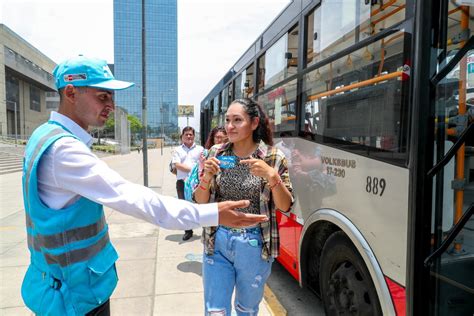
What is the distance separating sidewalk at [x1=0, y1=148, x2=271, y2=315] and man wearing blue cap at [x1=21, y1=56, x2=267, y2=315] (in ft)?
7.22

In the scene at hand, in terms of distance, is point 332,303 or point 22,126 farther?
point 22,126

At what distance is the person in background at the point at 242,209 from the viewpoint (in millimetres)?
2410

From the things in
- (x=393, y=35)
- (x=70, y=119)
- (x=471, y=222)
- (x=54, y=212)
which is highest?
(x=393, y=35)

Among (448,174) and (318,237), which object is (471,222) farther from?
(318,237)

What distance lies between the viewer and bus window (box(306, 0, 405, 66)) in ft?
8.45

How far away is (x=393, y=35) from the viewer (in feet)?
7.75

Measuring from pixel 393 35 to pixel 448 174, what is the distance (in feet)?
3.17

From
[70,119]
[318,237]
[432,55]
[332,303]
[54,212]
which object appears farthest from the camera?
[318,237]

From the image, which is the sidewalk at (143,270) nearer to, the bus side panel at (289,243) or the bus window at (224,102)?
the bus side panel at (289,243)

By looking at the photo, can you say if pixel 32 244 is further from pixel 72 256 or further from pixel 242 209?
pixel 242 209

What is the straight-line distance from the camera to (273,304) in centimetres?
396

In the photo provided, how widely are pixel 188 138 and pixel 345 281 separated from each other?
3865 mm

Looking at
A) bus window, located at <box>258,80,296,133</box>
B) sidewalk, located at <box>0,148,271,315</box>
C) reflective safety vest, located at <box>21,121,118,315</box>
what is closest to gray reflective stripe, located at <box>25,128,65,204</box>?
reflective safety vest, located at <box>21,121,118,315</box>

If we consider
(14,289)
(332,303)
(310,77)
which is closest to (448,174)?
(332,303)
